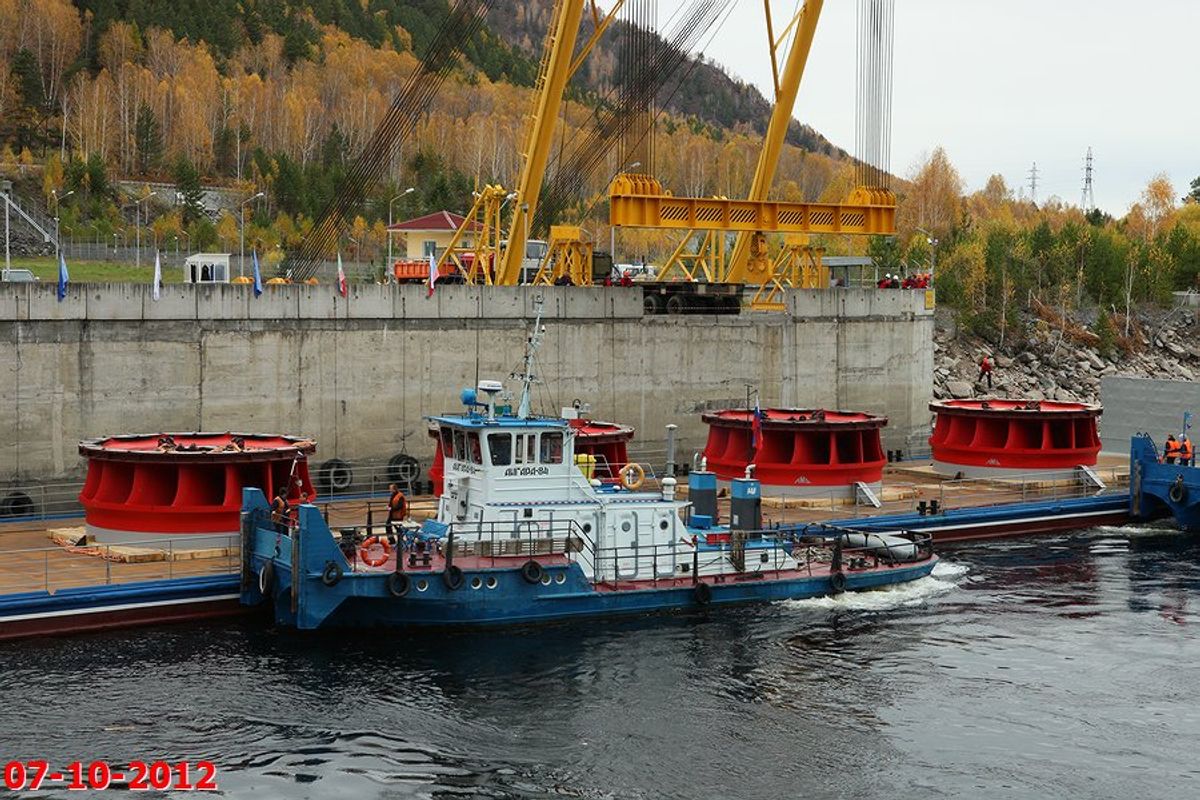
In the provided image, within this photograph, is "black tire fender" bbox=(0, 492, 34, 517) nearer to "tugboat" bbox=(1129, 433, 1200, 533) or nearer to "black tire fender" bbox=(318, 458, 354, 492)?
"black tire fender" bbox=(318, 458, 354, 492)

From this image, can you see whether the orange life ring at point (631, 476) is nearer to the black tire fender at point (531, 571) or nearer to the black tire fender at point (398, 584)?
the black tire fender at point (531, 571)

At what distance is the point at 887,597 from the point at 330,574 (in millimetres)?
12904

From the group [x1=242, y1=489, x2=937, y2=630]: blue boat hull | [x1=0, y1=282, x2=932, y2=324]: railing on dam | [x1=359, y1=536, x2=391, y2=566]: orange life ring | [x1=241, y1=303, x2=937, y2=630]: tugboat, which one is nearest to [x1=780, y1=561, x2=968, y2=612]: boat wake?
[x1=241, y1=303, x2=937, y2=630]: tugboat

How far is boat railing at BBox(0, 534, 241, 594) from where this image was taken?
3017 cm

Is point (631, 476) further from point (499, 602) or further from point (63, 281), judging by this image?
point (63, 281)

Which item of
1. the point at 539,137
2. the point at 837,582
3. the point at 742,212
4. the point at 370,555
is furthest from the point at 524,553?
the point at 742,212

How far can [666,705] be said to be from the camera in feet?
85.9

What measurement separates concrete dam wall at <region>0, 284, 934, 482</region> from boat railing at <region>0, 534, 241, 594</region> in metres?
6.34

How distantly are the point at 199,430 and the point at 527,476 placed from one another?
13.2 m

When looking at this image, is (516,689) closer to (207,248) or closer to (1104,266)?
(207,248)

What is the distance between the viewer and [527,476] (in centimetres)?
3150

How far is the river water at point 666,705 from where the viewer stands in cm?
2280

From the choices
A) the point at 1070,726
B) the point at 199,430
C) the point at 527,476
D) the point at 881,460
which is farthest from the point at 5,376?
the point at 1070,726

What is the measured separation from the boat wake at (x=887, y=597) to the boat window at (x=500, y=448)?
7064 mm
